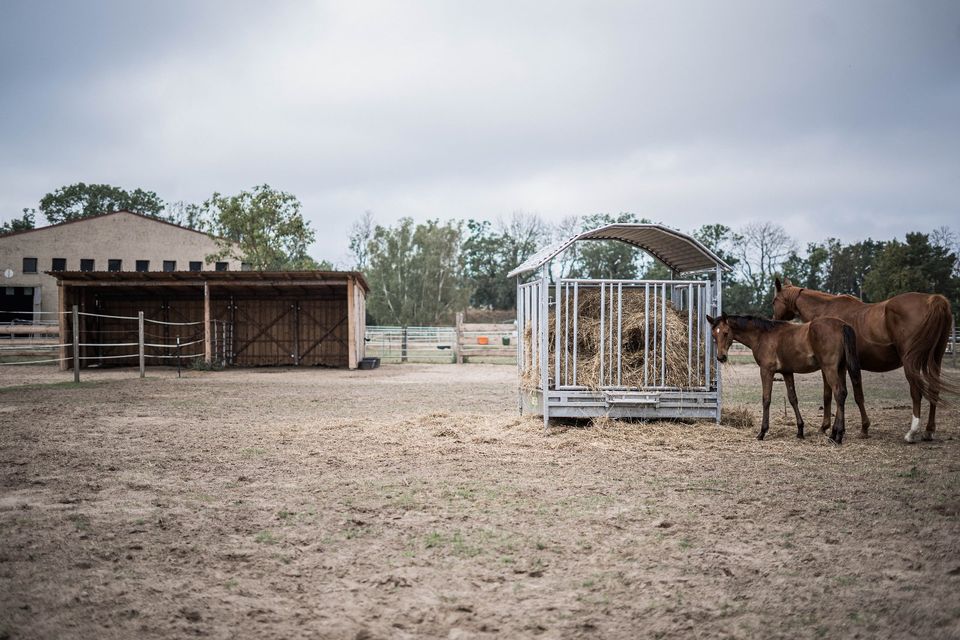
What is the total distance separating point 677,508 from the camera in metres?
4.83

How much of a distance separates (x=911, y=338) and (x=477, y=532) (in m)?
6.05

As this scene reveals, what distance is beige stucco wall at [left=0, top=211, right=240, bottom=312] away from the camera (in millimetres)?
39594

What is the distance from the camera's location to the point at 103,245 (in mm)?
39844

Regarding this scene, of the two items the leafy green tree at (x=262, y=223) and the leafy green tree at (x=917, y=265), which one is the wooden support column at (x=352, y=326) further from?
the leafy green tree at (x=917, y=265)

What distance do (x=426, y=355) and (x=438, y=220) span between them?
2527cm

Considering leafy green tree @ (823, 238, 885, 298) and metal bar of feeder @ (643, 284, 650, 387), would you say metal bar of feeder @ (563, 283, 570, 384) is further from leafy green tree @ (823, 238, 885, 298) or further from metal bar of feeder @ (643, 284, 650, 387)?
leafy green tree @ (823, 238, 885, 298)

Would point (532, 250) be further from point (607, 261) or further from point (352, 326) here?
point (352, 326)

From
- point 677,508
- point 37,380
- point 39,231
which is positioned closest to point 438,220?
point 39,231

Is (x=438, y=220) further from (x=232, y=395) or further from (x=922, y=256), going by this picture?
(x=232, y=395)

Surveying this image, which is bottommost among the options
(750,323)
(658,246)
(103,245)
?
(750,323)

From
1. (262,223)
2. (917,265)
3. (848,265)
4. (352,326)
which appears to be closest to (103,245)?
(262,223)

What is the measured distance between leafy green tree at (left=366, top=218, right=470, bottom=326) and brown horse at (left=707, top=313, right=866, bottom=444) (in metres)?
44.3

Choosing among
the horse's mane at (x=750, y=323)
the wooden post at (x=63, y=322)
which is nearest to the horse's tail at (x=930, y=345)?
the horse's mane at (x=750, y=323)

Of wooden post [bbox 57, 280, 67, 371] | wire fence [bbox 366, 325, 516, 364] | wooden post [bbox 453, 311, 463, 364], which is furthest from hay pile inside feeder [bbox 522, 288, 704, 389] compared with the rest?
wooden post [bbox 57, 280, 67, 371]
